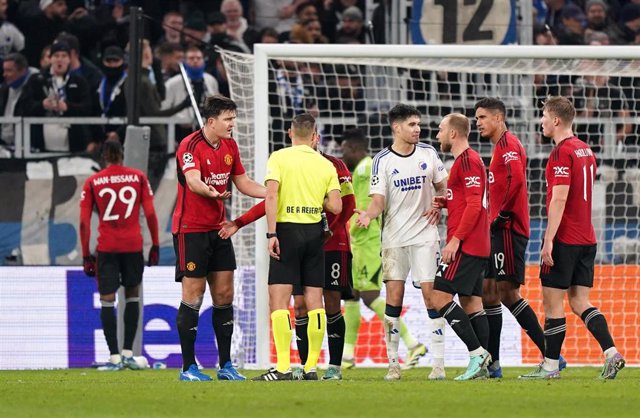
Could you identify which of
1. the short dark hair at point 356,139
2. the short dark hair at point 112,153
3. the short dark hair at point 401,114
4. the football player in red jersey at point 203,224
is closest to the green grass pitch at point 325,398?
the football player in red jersey at point 203,224

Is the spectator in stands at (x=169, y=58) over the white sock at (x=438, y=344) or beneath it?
over

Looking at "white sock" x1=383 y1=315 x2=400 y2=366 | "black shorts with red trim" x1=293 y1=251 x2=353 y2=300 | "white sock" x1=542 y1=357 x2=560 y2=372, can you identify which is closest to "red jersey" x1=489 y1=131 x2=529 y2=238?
"white sock" x1=542 y1=357 x2=560 y2=372

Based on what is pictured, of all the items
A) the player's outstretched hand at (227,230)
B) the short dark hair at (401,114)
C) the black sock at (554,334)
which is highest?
the short dark hair at (401,114)

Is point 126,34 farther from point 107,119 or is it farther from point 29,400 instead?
point 29,400

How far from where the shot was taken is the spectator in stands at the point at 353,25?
20406mm

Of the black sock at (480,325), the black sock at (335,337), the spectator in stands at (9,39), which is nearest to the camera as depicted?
the black sock at (480,325)

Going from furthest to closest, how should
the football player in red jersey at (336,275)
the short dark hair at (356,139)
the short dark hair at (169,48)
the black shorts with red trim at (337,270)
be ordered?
the short dark hair at (169,48)
the short dark hair at (356,139)
the black shorts with red trim at (337,270)
the football player in red jersey at (336,275)

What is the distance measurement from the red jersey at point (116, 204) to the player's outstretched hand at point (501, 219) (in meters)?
4.00

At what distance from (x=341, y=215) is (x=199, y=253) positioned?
139 cm

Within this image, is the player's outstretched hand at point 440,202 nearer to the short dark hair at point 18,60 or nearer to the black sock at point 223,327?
the black sock at point 223,327

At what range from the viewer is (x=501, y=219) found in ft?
35.9

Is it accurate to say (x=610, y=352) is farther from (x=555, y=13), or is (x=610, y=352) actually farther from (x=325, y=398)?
(x=555, y=13)

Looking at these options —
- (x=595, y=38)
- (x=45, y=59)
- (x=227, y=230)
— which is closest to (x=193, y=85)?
(x=45, y=59)

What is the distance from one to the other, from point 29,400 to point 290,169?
2.83 meters
